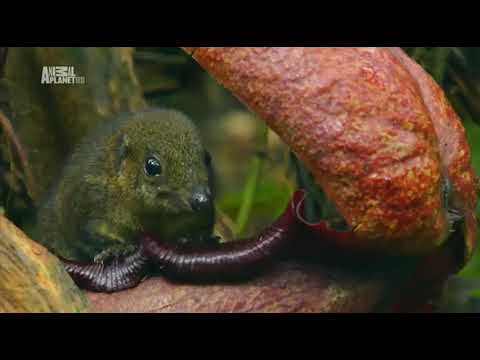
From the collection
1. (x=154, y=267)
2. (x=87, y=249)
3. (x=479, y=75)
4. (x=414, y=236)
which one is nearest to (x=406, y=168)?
(x=414, y=236)

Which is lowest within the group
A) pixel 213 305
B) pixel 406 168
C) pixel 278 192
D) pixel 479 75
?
pixel 213 305

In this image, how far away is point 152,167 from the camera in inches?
120

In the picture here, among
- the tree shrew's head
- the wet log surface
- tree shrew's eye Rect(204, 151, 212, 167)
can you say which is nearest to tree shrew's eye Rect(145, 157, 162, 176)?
the tree shrew's head

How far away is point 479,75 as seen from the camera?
3158mm

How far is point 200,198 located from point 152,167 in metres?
0.24

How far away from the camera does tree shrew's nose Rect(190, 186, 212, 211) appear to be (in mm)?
2906

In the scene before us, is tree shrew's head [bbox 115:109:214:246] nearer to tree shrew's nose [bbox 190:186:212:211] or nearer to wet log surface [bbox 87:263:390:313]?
tree shrew's nose [bbox 190:186:212:211]

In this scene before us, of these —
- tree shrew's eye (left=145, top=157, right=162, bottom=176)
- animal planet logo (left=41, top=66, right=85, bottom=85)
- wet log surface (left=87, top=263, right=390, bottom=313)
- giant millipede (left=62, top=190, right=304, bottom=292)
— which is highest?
animal planet logo (left=41, top=66, right=85, bottom=85)

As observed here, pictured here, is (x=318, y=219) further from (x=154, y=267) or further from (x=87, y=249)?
(x=87, y=249)

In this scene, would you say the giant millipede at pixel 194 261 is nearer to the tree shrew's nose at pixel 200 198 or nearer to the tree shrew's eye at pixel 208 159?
the tree shrew's nose at pixel 200 198

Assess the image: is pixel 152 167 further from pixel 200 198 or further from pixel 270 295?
pixel 270 295

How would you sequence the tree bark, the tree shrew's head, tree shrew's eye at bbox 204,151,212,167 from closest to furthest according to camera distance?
the tree bark < the tree shrew's head < tree shrew's eye at bbox 204,151,212,167

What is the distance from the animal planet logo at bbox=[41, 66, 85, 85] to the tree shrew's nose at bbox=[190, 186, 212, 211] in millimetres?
648

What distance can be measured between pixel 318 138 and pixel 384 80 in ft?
0.98
